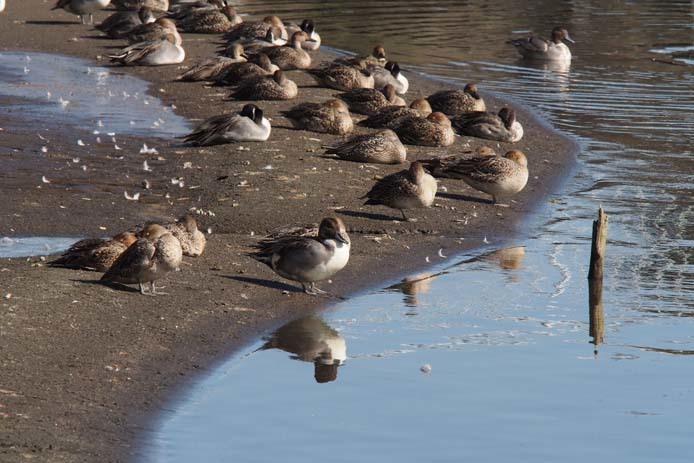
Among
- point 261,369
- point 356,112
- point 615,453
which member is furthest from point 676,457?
point 356,112

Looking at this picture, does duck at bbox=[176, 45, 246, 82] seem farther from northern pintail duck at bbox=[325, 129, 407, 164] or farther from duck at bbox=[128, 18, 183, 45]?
northern pintail duck at bbox=[325, 129, 407, 164]

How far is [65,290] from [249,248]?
2.78 m

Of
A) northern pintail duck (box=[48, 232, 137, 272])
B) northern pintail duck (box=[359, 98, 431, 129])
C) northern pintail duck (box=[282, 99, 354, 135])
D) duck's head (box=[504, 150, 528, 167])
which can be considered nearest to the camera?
northern pintail duck (box=[48, 232, 137, 272])

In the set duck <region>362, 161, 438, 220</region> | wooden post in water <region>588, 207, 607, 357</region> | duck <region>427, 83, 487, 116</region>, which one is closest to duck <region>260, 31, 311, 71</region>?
duck <region>427, 83, 487, 116</region>

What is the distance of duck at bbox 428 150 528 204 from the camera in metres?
16.5

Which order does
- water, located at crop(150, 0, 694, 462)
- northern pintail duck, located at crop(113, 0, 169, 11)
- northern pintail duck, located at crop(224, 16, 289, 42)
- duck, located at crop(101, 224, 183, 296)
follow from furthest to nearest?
northern pintail duck, located at crop(113, 0, 169, 11) → northern pintail duck, located at crop(224, 16, 289, 42) → duck, located at crop(101, 224, 183, 296) → water, located at crop(150, 0, 694, 462)

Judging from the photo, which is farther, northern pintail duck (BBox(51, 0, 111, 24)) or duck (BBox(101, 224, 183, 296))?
northern pintail duck (BBox(51, 0, 111, 24))

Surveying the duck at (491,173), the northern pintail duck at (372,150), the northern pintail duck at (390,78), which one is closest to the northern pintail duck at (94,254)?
the duck at (491,173)

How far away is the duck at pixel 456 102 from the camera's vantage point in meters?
21.9

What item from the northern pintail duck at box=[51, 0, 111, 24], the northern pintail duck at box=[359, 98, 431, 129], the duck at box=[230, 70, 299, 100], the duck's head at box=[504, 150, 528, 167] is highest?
the duck's head at box=[504, 150, 528, 167]

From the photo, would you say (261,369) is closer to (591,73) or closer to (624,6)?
(591,73)

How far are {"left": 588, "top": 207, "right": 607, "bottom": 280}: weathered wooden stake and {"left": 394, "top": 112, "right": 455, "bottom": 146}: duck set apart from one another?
6420mm

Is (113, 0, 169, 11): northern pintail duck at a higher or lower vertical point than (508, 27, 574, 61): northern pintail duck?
lower

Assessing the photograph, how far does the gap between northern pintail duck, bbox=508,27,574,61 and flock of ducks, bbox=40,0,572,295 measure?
0.09 feet
